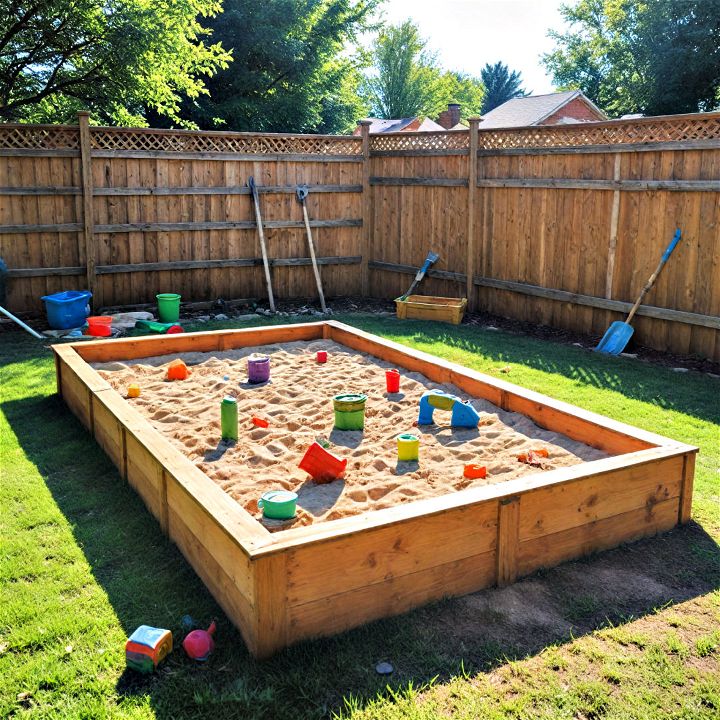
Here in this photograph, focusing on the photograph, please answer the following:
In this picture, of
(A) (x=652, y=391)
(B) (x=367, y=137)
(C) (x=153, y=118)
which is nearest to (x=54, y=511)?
(A) (x=652, y=391)

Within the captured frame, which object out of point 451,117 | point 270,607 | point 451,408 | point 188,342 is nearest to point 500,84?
point 451,117

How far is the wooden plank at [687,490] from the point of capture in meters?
3.84

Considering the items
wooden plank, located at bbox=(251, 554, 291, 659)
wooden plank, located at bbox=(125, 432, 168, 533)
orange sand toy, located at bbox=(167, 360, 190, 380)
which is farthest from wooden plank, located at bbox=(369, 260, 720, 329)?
wooden plank, located at bbox=(251, 554, 291, 659)

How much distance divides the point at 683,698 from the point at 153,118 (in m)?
16.6

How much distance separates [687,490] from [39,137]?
7637mm

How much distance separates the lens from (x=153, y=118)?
17.0 m

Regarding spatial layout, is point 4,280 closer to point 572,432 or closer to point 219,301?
point 219,301

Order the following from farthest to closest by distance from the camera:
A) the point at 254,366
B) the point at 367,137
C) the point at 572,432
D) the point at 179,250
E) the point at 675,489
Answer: the point at 367,137 < the point at 179,250 < the point at 254,366 < the point at 572,432 < the point at 675,489

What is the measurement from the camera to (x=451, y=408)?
487 centimetres

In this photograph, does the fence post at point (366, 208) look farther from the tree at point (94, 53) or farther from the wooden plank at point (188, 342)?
the wooden plank at point (188, 342)

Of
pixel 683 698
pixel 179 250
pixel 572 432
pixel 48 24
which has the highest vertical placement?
pixel 48 24

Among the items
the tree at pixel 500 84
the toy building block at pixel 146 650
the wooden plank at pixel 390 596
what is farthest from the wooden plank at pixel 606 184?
the tree at pixel 500 84

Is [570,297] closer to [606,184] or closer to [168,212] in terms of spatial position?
[606,184]

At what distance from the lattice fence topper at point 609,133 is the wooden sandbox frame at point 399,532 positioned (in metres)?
3.83
